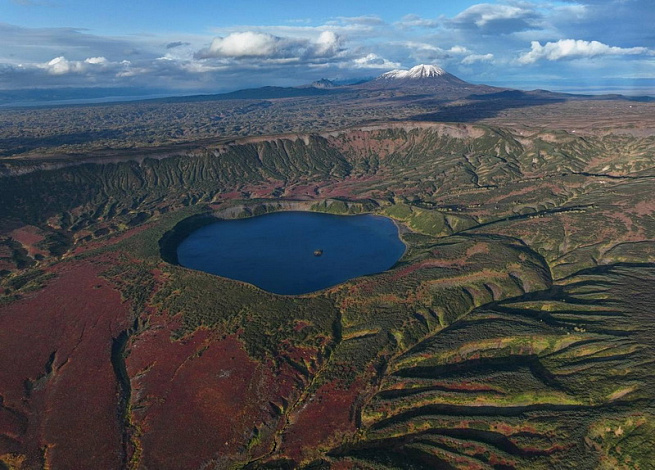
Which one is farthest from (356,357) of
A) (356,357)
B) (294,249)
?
(294,249)

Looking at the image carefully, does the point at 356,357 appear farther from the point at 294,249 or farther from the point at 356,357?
the point at 294,249

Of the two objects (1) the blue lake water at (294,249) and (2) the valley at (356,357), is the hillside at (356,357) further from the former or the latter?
(1) the blue lake water at (294,249)

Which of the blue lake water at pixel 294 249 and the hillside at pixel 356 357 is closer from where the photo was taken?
the hillside at pixel 356 357

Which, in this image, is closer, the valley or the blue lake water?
the valley

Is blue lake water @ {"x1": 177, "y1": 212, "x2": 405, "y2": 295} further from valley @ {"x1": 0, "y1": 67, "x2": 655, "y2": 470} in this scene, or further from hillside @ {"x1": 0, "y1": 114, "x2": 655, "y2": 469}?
valley @ {"x1": 0, "y1": 67, "x2": 655, "y2": 470}

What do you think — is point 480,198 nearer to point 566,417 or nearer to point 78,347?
point 566,417

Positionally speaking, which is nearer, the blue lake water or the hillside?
the hillside

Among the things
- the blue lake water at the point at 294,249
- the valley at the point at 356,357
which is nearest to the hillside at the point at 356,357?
the valley at the point at 356,357

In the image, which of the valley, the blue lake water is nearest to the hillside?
the valley

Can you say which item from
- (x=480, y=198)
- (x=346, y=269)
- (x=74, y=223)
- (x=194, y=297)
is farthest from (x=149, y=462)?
(x=480, y=198)
